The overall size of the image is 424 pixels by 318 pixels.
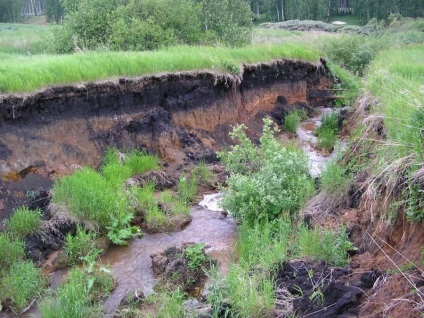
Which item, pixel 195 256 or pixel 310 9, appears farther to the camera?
pixel 310 9

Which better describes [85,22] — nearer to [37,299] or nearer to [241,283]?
[37,299]

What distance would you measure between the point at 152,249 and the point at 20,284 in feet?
6.89

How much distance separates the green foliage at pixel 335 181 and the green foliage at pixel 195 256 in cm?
211

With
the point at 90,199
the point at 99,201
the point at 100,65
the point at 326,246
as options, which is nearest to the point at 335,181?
the point at 326,246

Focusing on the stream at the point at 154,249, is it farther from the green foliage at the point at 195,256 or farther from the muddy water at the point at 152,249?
the green foliage at the point at 195,256

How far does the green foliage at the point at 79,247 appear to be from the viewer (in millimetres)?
7426

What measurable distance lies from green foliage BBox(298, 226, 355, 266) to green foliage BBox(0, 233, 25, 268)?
413cm

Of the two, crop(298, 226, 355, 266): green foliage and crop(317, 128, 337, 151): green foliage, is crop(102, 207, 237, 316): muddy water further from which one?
crop(317, 128, 337, 151): green foliage

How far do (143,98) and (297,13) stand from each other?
5545 centimetres

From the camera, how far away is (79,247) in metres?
7.47

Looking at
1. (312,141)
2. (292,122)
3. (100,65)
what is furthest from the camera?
(292,122)

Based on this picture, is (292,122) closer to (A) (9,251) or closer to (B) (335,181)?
(B) (335,181)

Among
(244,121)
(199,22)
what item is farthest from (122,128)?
(199,22)

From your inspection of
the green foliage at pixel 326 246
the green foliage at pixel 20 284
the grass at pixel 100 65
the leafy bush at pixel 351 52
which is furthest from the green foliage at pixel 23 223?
the leafy bush at pixel 351 52
